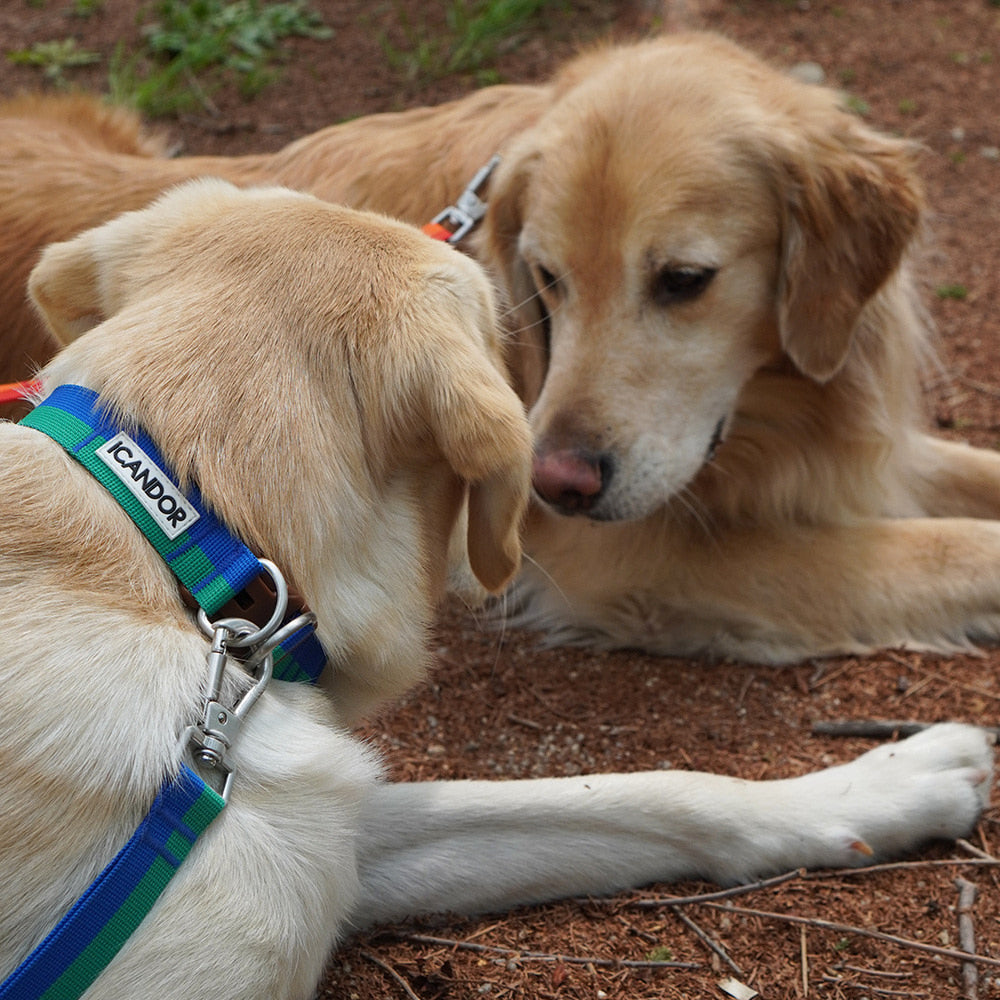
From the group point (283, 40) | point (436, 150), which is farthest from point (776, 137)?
point (283, 40)

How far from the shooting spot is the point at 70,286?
2240 millimetres

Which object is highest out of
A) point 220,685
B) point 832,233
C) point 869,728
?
point 220,685

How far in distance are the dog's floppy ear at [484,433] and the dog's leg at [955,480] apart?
2.39 m

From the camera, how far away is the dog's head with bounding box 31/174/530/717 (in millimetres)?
1796

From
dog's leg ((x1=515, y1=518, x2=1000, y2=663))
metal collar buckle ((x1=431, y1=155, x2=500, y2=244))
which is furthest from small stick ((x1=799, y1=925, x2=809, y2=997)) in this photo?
metal collar buckle ((x1=431, y1=155, x2=500, y2=244))

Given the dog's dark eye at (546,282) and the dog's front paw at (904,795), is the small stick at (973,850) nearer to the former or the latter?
the dog's front paw at (904,795)

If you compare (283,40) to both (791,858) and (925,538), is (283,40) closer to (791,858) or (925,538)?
(925,538)

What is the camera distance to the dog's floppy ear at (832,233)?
3199mm

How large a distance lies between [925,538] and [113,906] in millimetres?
2720

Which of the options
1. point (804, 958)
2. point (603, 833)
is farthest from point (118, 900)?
point (804, 958)

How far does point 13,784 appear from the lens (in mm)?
1617

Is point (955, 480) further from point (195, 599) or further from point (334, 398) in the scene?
point (195, 599)

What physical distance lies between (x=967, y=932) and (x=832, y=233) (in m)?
1.85

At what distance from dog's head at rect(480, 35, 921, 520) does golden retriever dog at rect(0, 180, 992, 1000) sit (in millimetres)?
991
